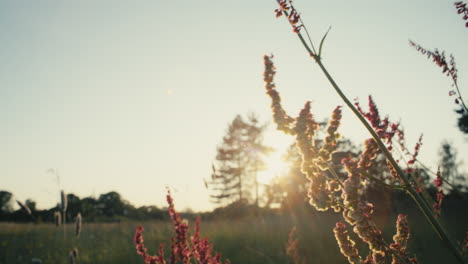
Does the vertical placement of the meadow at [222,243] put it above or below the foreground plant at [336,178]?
below

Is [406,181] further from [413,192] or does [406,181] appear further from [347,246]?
[347,246]

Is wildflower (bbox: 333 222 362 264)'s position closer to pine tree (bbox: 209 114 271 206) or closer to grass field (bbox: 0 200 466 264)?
grass field (bbox: 0 200 466 264)

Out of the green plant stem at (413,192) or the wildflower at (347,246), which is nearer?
the green plant stem at (413,192)

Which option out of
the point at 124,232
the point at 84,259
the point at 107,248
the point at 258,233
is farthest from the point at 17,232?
the point at 258,233

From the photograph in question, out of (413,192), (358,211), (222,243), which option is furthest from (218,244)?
(413,192)

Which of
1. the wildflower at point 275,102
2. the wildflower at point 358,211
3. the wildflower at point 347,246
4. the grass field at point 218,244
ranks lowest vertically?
the grass field at point 218,244

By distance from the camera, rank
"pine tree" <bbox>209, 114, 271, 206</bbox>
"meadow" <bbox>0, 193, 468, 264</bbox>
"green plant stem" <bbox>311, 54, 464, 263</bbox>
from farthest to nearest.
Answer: "pine tree" <bbox>209, 114, 271, 206</bbox>, "meadow" <bbox>0, 193, 468, 264</bbox>, "green plant stem" <bbox>311, 54, 464, 263</bbox>

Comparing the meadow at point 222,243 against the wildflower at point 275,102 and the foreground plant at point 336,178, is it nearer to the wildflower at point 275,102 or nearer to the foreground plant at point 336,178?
the foreground plant at point 336,178

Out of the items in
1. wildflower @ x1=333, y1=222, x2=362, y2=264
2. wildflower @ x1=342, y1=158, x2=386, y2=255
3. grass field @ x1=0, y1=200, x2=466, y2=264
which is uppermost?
wildflower @ x1=342, y1=158, x2=386, y2=255

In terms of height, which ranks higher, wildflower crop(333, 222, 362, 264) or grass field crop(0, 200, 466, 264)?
wildflower crop(333, 222, 362, 264)

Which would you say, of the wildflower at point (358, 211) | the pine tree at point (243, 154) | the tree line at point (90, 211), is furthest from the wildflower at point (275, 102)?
the pine tree at point (243, 154)

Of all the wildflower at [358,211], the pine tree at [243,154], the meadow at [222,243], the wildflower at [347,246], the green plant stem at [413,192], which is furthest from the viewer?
the pine tree at [243,154]

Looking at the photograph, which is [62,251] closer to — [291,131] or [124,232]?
[124,232]

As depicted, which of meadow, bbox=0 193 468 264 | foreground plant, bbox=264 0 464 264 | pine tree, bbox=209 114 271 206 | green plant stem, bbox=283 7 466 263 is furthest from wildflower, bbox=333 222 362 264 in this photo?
pine tree, bbox=209 114 271 206
